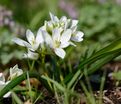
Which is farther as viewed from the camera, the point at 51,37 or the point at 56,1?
the point at 56,1

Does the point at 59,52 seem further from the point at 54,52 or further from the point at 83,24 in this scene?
the point at 83,24

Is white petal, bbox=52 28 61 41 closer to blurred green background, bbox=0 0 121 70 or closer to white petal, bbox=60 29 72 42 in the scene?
white petal, bbox=60 29 72 42

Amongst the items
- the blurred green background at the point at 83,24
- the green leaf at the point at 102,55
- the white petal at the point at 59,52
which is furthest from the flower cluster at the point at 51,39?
the blurred green background at the point at 83,24

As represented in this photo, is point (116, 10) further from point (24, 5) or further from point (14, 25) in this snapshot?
point (24, 5)

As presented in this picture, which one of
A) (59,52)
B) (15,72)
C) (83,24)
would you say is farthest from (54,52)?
(83,24)

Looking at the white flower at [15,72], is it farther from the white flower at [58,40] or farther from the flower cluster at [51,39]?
the white flower at [58,40]

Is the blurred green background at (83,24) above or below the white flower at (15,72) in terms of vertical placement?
above

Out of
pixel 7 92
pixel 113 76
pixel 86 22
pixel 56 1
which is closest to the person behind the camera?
pixel 7 92

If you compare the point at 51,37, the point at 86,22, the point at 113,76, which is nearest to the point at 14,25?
the point at 86,22
